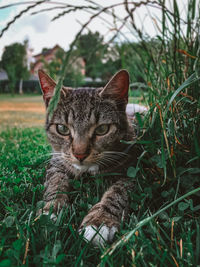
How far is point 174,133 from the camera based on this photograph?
1213mm

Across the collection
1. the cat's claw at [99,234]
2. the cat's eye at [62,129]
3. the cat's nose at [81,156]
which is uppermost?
the cat's eye at [62,129]

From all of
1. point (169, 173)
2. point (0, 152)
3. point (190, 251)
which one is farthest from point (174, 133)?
point (0, 152)

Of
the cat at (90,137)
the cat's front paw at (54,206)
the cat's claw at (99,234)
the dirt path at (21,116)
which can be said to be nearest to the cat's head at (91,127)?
the cat at (90,137)

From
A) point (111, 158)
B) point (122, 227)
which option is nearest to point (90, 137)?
point (111, 158)

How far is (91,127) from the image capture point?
1661 mm

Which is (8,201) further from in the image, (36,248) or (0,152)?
(0,152)

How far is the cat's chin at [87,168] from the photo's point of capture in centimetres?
160

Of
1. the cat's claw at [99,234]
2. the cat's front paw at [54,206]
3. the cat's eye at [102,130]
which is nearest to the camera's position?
the cat's claw at [99,234]

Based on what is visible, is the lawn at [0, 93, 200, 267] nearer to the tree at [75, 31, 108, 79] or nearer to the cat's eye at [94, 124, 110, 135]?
the cat's eye at [94, 124, 110, 135]

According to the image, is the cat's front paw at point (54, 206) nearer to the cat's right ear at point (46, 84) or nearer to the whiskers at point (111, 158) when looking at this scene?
the whiskers at point (111, 158)

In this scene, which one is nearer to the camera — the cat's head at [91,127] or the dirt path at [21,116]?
the cat's head at [91,127]

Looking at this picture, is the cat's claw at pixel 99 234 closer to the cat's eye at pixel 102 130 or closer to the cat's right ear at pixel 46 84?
the cat's eye at pixel 102 130

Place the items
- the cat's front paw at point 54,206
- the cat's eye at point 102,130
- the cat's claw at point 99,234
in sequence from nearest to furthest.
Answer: the cat's claw at point 99,234
the cat's front paw at point 54,206
the cat's eye at point 102,130

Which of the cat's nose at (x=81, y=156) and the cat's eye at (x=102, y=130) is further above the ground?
the cat's eye at (x=102, y=130)
